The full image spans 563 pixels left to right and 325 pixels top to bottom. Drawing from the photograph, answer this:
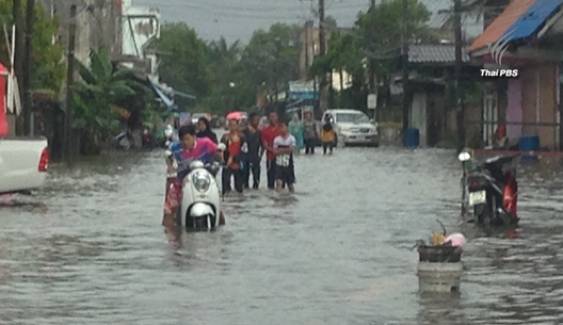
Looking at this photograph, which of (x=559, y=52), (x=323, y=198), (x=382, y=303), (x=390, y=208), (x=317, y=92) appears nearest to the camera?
(x=382, y=303)

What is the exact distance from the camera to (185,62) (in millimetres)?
174250

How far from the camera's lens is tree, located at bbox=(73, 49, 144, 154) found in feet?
175

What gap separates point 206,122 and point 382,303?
41.3 ft

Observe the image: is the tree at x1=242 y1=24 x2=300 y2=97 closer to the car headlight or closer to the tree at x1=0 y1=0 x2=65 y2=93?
the tree at x1=0 y1=0 x2=65 y2=93

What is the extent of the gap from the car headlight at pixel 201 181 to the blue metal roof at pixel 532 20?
30.2 m

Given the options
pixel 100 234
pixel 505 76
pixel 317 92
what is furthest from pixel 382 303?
pixel 317 92

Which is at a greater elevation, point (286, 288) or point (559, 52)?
point (559, 52)

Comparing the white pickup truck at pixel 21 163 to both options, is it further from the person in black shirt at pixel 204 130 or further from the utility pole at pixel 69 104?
the utility pole at pixel 69 104

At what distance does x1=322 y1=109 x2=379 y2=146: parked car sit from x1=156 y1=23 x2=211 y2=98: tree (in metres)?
92.7

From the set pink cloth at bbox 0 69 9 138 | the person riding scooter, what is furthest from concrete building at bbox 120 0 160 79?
the person riding scooter

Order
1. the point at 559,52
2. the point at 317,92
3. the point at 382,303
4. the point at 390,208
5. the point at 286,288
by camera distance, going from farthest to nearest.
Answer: the point at 317,92
the point at 559,52
the point at 390,208
the point at 286,288
the point at 382,303

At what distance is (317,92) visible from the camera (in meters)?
115

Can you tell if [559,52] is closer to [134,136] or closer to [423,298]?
[134,136]

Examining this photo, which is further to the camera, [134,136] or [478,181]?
[134,136]
